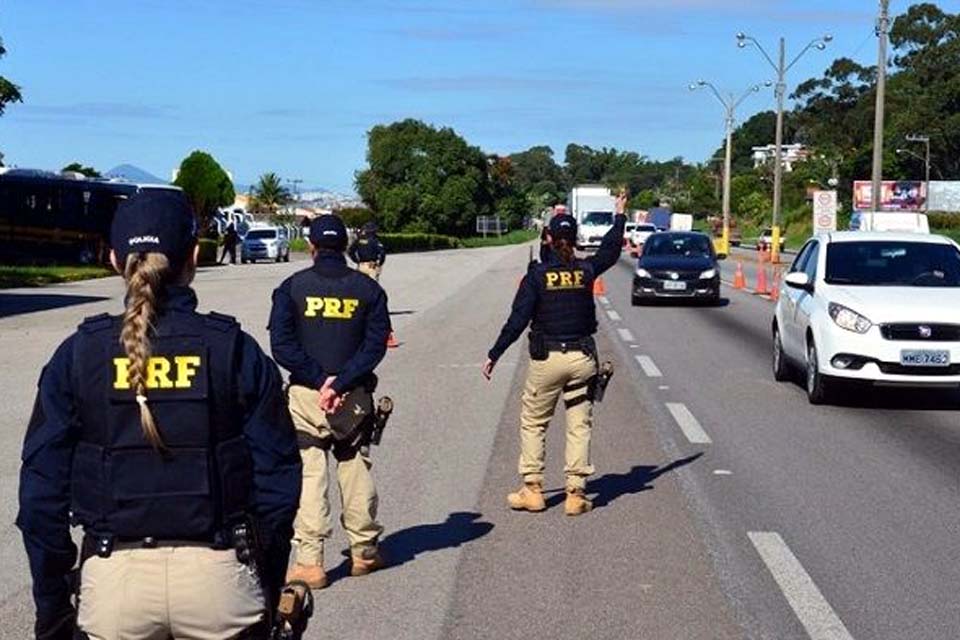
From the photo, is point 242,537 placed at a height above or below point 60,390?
below

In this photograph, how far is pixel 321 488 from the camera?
6914 mm

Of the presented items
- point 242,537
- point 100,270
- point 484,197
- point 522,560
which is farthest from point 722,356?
point 484,197

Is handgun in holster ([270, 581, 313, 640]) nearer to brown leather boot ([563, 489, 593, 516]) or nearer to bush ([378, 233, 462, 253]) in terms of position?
brown leather boot ([563, 489, 593, 516])

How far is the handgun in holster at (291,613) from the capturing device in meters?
3.55

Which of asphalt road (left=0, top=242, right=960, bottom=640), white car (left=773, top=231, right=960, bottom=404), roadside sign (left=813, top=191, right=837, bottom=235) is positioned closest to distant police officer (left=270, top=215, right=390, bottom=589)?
asphalt road (left=0, top=242, right=960, bottom=640)

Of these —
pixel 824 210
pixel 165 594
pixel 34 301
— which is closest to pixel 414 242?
pixel 824 210

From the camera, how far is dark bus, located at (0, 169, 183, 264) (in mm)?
48969

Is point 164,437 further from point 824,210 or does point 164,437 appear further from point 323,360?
point 824,210

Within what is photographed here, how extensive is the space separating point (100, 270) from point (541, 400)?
38.8 m

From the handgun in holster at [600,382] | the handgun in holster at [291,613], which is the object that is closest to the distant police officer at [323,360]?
the handgun in holster at [600,382]

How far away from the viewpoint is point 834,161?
119250 millimetres

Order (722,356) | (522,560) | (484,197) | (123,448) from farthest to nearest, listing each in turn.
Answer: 1. (484,197)
2. (722,356)
3. (522,560)
4. (123,448)

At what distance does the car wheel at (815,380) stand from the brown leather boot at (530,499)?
551 centimetres

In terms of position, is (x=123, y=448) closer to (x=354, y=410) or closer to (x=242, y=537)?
(x=242, y=537)
